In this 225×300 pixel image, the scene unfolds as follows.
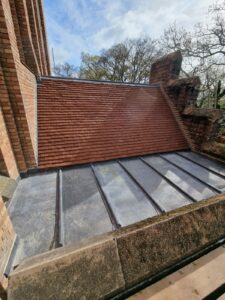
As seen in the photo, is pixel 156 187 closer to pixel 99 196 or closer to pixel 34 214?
pixel 99 196

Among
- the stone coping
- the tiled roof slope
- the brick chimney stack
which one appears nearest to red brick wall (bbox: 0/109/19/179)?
the tiled roof slope

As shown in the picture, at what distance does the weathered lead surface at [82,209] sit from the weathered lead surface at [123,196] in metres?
0.19

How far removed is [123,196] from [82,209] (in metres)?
0.75

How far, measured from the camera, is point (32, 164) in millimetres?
3275

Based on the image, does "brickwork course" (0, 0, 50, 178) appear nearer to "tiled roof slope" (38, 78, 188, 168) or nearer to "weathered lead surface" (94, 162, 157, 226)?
"tiled roof slope" (38, 78, 188, 168)

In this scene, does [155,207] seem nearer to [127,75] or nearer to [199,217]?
[199,217]

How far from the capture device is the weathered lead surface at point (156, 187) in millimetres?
2730

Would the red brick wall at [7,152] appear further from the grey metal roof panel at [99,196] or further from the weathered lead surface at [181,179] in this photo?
the weathered lead surface at [181,179]

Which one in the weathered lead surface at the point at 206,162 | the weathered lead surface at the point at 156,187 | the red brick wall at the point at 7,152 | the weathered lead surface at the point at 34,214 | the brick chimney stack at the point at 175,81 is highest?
the brick chimney stack at the point at 175,81

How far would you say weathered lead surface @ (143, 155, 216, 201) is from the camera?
2.99 m

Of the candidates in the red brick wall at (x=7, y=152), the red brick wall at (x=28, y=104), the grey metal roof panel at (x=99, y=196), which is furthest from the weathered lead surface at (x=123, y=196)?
the red brick wall at (x=7, y=152)

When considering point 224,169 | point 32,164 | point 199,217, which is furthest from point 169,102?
point 199,217

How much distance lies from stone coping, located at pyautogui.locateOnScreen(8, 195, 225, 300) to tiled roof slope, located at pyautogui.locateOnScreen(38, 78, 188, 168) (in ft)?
9.43

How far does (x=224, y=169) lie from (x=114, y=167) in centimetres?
278
